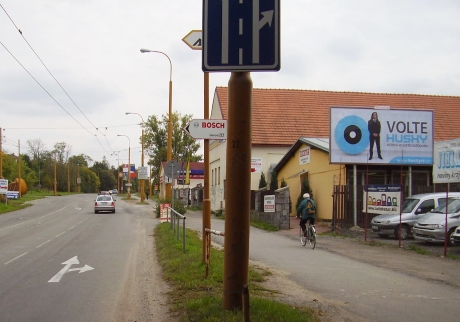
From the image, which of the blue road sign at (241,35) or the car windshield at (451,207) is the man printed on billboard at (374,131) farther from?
the blue road sign at (241,35)

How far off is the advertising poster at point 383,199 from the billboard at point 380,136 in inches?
187

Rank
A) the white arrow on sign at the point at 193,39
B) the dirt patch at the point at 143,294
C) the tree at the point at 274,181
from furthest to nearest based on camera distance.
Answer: the tree at the point at 274,181 < the white arrow on sign at the point at 193,39 < the dirt patch at the point at 143,294

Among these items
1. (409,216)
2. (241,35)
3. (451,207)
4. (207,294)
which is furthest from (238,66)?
(409,216)

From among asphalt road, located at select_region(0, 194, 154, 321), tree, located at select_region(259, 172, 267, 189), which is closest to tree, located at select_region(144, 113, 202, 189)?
tree, located at select_region(259, 172, 267, 189)

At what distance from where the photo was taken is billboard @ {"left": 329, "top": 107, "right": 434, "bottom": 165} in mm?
23734

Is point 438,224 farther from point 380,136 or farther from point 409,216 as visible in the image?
point 380,136

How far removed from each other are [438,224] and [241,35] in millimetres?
13226

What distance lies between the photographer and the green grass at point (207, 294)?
6012 millimetres

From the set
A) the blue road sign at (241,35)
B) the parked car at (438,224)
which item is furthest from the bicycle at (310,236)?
the blue road sign at (241,35)

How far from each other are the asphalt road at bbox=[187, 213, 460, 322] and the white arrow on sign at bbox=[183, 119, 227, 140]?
2979mm

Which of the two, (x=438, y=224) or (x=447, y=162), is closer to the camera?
(x=447, y=162)

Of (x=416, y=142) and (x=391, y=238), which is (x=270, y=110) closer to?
(x=416, y=142)

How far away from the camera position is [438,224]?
1648 cm

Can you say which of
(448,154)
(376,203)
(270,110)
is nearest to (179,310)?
(448,154)
